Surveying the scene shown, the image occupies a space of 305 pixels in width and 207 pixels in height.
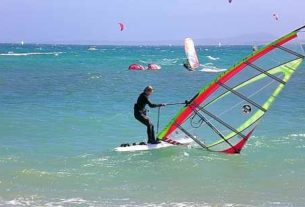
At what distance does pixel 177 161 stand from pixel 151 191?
7.08 feet

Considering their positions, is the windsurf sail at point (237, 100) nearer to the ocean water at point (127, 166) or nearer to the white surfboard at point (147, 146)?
the white surfboard at point (147, 146)

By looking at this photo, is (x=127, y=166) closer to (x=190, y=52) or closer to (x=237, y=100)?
(x=237, y=100)

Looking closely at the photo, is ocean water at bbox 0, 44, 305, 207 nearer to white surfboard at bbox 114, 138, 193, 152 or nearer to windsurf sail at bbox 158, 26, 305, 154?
white surfboard at bbox 114, 138, 193, 152

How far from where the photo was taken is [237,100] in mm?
10625

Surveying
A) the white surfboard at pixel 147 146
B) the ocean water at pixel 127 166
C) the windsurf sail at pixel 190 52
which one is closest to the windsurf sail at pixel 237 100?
the white surfboard at pixel 147 146

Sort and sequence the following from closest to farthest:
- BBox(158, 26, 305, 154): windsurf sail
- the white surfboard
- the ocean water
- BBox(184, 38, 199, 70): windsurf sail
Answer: the ocean water
BBox(158, 26, 305, 154): windsurf sail
the white surfboard
BBox(184, 38, 199, 70): windsurf sail

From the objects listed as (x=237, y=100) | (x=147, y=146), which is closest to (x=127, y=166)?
(x=147, y=146)

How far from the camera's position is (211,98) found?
422 inches

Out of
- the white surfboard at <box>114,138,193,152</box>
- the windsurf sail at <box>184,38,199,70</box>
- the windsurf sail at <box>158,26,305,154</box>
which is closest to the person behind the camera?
the windsurf sail at <box>158,26,305,154</box>

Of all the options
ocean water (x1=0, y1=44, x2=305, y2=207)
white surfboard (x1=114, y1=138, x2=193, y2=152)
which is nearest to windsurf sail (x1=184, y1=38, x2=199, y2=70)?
ocean water (x1=0, y1=44, x2=305, y2=207)

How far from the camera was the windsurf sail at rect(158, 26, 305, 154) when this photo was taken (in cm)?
998

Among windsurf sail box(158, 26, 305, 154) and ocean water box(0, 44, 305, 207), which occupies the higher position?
windsurf sail box(158, 26, 305, 154)

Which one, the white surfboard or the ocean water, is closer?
the ocean water

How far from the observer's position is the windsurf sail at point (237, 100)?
32.8 ft
